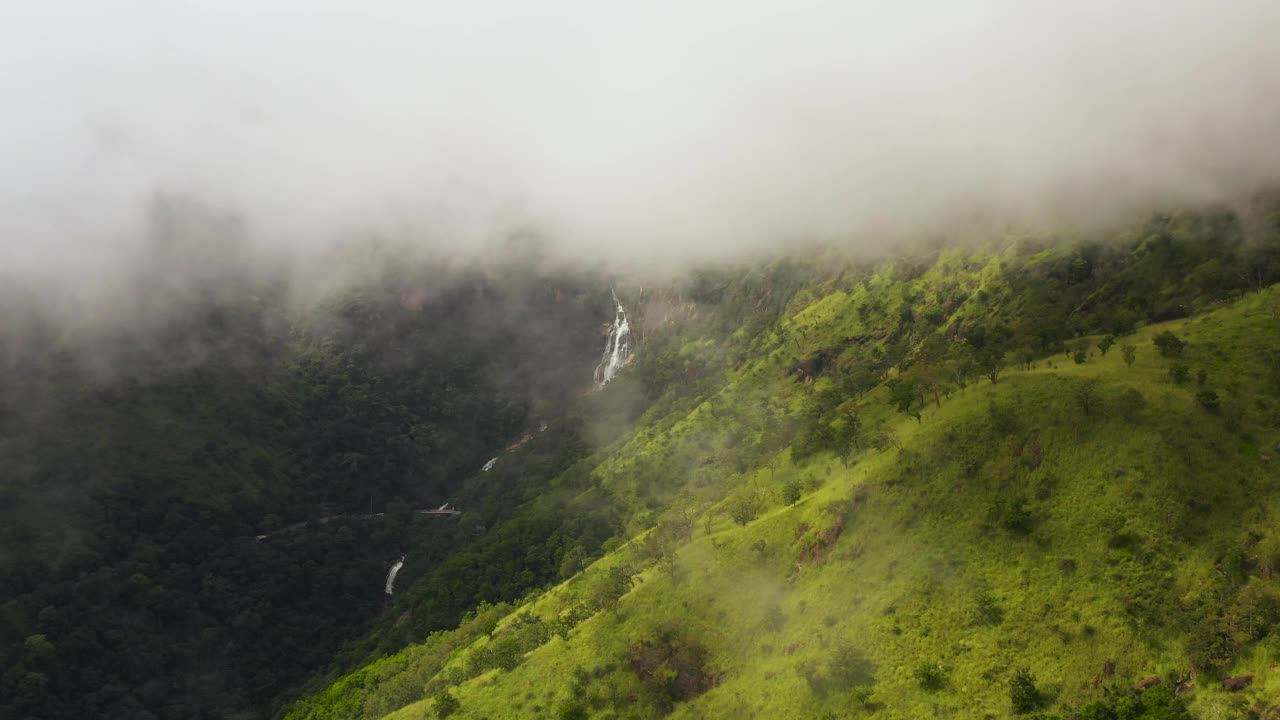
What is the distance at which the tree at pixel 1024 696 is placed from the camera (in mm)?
71875

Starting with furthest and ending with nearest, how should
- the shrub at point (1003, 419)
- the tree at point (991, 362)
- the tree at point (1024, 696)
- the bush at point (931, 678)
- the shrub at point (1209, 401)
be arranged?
the tree at point (991, 362), the shrub at point (1003, 419), the shrub at point (1209, 401), the bush at point (931, 678), the tree at point (1024, 696)

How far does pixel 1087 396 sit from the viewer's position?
95.4 metres

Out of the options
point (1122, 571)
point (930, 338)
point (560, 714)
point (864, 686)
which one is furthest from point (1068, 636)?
point (930, 338)

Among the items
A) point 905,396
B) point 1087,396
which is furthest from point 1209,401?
point 905,396

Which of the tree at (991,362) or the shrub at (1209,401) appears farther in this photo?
the tree at (991,362)

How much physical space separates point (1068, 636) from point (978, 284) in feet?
371

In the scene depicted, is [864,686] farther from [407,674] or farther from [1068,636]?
[407,674]

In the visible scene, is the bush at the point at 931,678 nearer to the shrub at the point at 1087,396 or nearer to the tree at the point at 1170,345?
the shrub at the point at 1087,396

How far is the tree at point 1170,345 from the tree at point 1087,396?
15.2m

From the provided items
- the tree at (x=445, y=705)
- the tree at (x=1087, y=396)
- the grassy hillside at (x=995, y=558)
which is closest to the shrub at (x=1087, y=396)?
the tree at (x=1087, y=396)

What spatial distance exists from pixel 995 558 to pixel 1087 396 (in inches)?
1002

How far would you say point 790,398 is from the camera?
630 feet

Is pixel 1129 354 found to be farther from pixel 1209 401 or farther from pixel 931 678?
pixel 931 678

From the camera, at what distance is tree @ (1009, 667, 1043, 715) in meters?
71.9
